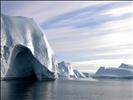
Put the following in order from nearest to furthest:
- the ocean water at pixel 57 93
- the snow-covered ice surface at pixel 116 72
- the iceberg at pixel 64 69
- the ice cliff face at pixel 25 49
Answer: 1. the ocean water at pixel 57 93
2. the ice cliff face at pixel 25 49
3. the iceberg at pixel 64 69
4. the snow-covered ice surface at pixel 116 72

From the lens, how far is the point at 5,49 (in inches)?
2719

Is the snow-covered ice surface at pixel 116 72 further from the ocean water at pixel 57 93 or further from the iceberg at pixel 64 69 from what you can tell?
the ocean water at pixel 57 93

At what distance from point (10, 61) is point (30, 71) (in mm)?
12691

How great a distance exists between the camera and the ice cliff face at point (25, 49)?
7169 cm

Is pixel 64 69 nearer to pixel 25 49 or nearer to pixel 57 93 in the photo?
pixel 25 49

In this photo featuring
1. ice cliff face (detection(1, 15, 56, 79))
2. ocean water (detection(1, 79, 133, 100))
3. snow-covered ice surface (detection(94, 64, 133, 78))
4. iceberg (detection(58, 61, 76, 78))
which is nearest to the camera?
ocean water (detection(1, 79, 133, 100))

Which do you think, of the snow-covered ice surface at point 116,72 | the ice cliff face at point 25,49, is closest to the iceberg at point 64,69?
the ice cliff face at point 25,49

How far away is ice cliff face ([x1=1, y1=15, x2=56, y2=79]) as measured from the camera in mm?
71688

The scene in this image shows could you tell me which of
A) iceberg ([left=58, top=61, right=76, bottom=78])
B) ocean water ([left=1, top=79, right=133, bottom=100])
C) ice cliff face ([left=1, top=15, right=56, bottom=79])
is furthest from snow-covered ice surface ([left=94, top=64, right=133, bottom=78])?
ocean water ([left=1, top=79, right=133, bottom=100])

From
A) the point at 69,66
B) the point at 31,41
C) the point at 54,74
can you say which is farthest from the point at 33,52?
the point at 69,66

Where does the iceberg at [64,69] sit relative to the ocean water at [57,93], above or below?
above

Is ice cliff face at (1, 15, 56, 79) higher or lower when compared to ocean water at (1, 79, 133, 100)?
higher

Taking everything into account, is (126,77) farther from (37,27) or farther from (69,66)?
(37,27)

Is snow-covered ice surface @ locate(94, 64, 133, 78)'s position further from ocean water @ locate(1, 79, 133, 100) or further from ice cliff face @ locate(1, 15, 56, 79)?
ocean water @ locate(1, 79, 133, 100)
